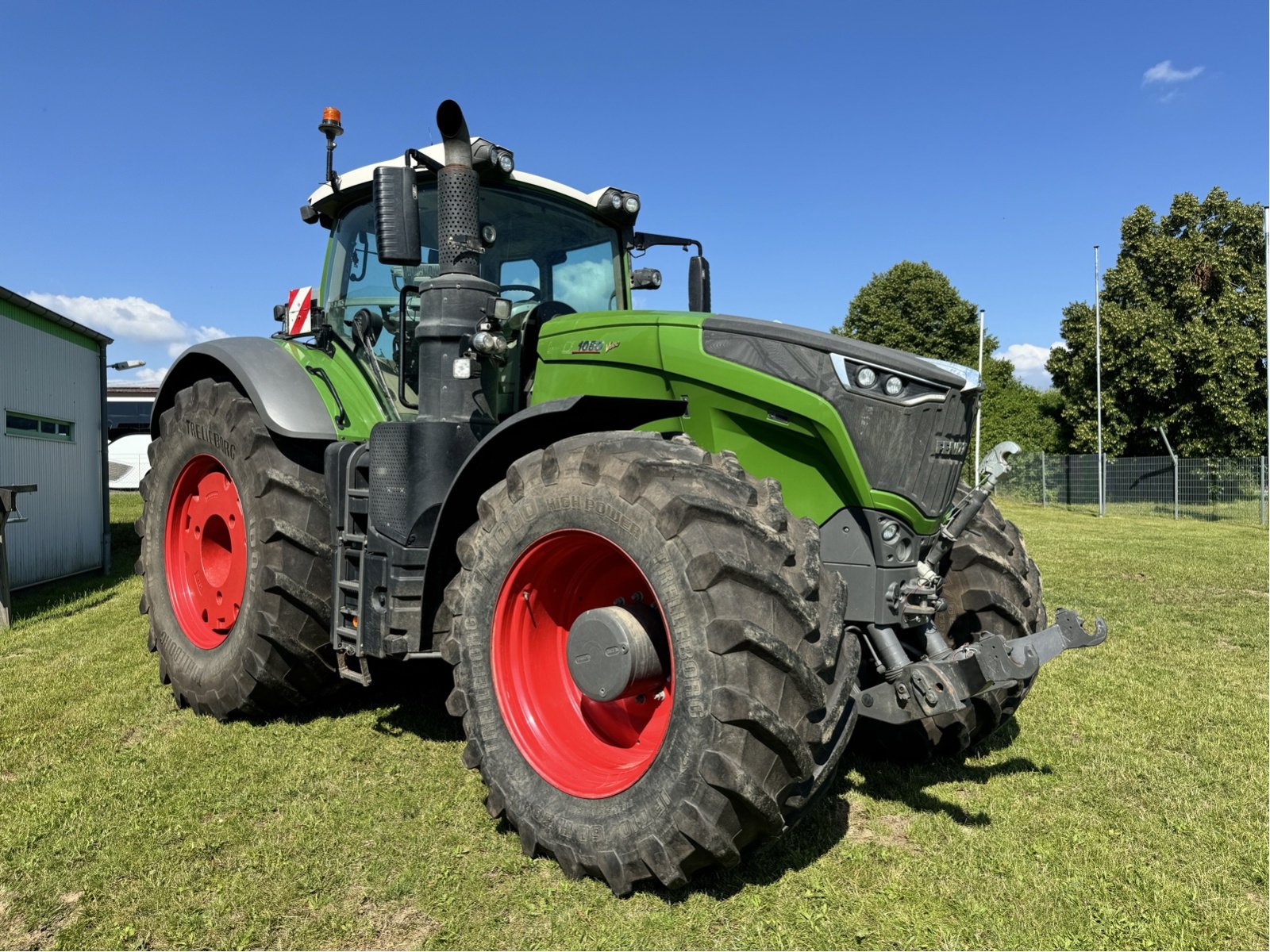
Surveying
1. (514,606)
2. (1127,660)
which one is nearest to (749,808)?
(514,606)

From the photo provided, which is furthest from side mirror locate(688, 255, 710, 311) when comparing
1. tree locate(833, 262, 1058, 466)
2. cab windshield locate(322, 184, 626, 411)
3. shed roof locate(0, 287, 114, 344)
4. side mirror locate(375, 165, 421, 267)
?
tree locate(833, 262, 1058, 466)

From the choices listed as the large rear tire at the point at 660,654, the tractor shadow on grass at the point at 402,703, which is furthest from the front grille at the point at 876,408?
the tractor shadow on grass at the point at 402,703

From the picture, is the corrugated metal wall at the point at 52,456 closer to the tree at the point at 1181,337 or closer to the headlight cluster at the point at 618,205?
the headlight cluster at the point at 618,205

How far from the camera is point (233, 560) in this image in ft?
15.1

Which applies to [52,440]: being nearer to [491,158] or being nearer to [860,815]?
[491,158]

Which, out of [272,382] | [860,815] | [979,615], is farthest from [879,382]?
[272,382]

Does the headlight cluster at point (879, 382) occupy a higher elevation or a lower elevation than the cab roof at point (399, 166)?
lower

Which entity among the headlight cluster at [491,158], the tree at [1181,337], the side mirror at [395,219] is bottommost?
the side mirror at [395,219]

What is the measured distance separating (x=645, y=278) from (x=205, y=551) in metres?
2.90

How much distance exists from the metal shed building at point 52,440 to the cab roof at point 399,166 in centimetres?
632

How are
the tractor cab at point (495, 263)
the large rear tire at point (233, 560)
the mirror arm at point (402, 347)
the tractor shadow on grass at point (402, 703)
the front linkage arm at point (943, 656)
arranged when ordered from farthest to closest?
the tractor shadow on grass at point (402, 703), the mirror arm at point (402, 347), the large rear tire at point (233, 560), the tractor cab at point (495, 263), the front linkage arm at point (943, 656)

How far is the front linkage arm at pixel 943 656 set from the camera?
284 cm

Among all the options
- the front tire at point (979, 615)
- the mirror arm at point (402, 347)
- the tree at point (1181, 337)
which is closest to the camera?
the front tire at point (979, 615)

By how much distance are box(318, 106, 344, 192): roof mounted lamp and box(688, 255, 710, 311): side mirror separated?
1.92 metres
